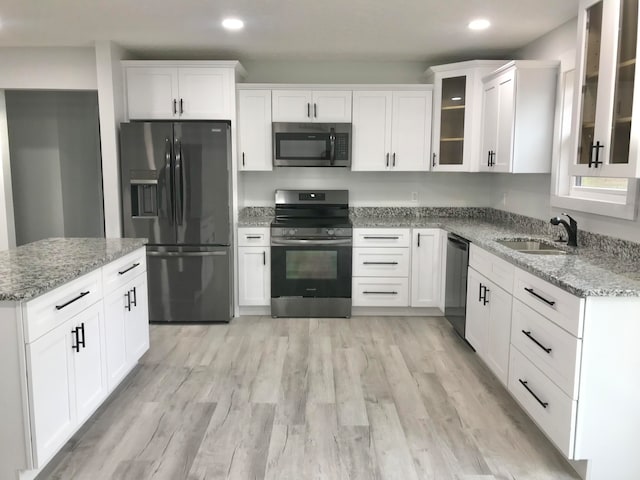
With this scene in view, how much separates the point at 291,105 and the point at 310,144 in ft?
1.37

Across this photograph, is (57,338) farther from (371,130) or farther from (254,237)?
(371,130)

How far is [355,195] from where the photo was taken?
5160 mm

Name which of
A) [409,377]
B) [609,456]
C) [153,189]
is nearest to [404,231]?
[409,377]

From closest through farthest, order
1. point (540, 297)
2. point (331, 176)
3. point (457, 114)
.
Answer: point (540, 297)
point (457, 114)
point (331, 176)

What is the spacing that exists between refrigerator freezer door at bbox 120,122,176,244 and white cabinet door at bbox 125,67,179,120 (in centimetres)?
27

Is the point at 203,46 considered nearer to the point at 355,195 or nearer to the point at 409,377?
the point at 355,195

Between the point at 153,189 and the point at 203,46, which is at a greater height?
the point at 203,46

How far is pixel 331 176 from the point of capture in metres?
5.12

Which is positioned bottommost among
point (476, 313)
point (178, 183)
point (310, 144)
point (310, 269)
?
point (476, 313)

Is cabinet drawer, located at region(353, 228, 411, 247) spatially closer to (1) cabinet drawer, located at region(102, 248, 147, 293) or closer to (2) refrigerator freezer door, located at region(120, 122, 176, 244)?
(2) refrigerator freezer door, located at region(120, 122, 176, 244)

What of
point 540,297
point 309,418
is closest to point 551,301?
point 540,297

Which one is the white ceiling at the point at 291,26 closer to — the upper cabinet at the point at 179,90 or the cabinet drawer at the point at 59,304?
the upper cabinet at the point at 179,90

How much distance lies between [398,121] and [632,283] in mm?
2961

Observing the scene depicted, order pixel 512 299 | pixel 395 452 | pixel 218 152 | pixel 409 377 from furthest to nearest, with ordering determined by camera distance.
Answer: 1. pixel 218 152
2. pixel 409 377
3. pixel 512 299
4. pixel 395 452
